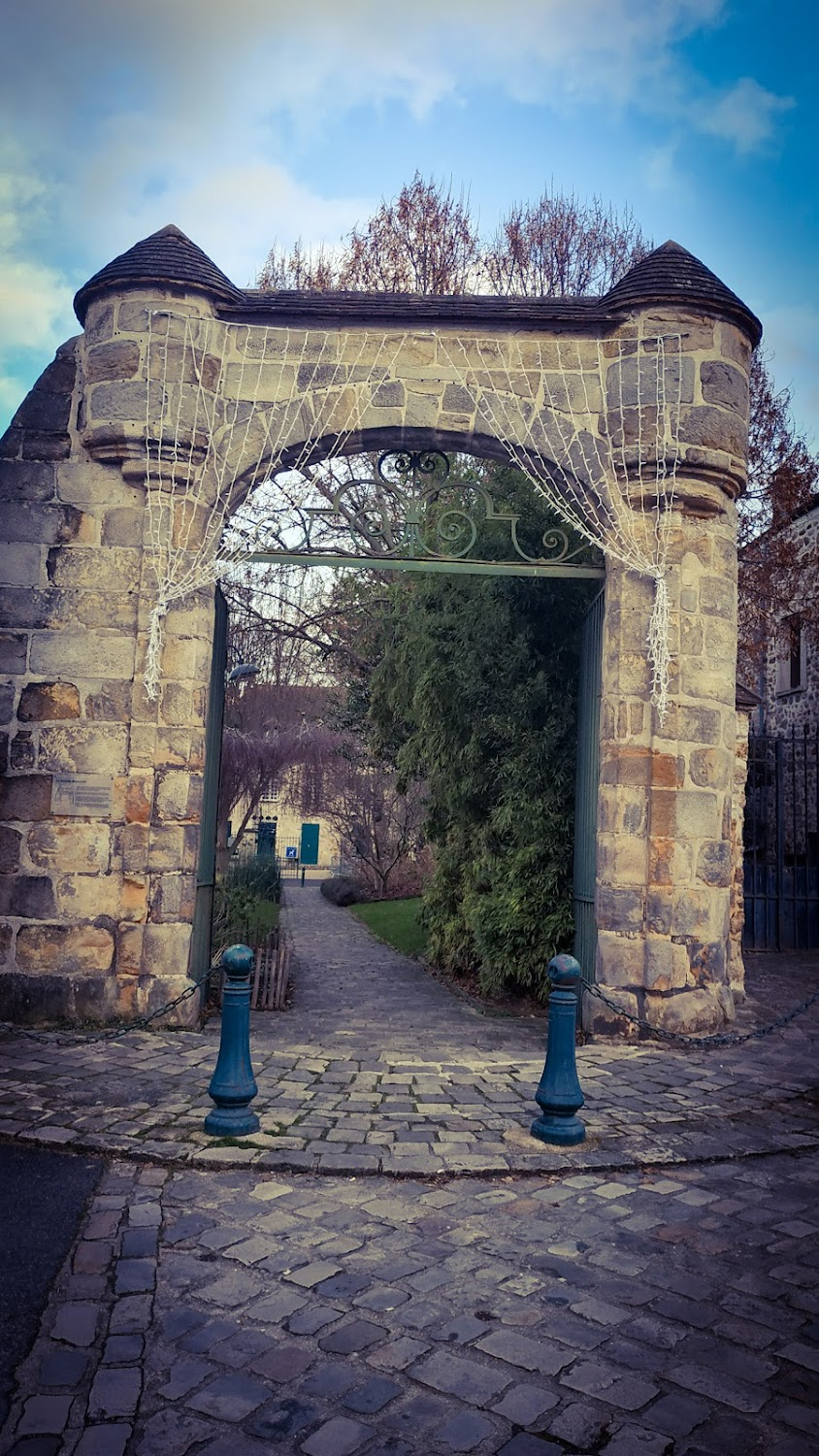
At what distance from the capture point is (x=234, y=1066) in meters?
4.59

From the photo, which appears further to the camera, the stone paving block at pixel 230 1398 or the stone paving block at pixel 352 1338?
the stone paving block at pixel 352 1338

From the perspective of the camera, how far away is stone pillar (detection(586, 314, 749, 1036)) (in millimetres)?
6695

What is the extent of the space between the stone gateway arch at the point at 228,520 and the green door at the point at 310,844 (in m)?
27.1

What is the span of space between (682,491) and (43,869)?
4.87 m

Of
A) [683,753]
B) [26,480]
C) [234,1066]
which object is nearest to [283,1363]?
[234,1066]

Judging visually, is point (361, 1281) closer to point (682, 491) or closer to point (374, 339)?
point (682, 491)

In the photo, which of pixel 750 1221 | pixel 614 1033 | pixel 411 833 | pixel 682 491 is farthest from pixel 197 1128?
pixel 411 833

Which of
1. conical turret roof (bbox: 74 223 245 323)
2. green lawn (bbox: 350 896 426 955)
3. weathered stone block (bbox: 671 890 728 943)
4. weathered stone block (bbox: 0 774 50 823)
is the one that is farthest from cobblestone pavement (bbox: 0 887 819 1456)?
green lawn (bbox: 350 896 426 955)

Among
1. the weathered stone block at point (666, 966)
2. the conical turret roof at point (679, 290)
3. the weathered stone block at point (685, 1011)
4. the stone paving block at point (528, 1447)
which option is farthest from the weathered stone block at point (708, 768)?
the stone paving block at point (528, 1447)

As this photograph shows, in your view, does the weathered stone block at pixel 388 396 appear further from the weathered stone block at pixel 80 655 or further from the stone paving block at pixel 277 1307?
the stone paving block at pixel 277 1307

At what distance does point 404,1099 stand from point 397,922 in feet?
35.0

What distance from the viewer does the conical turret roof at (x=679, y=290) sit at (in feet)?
23.0

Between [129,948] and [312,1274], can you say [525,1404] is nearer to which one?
[312,1274]

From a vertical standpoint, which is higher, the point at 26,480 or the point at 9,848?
the point at 26,480
